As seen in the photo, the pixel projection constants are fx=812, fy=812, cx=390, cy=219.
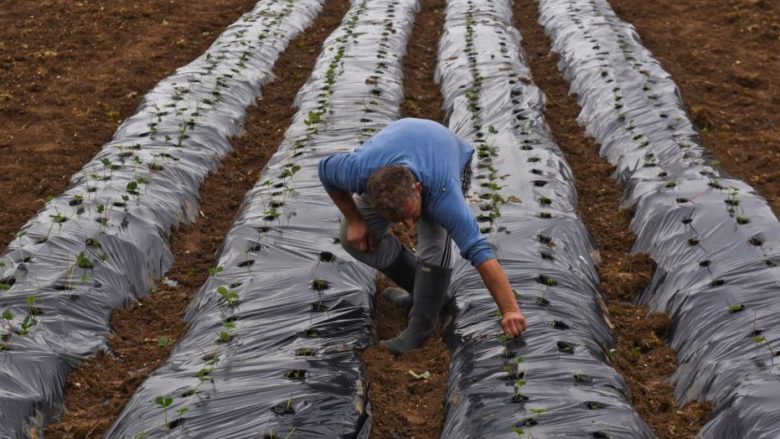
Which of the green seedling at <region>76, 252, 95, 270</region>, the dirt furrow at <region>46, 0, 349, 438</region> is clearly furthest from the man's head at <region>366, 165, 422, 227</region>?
the green seedling at <region>76, 252, 95, 270</region>

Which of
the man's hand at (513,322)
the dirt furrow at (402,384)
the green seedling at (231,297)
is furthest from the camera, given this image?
the green seedling at (231,297)

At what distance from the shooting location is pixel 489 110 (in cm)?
863

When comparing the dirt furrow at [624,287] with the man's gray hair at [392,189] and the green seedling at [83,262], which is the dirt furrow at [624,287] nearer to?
the man's gray hair at [392,189]

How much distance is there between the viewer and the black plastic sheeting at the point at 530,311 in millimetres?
4137

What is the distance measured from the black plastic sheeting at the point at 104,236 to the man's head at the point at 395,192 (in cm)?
232

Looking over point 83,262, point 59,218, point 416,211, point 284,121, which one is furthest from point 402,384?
point 284,121

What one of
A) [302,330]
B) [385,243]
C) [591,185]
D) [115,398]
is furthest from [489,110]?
[115,398]

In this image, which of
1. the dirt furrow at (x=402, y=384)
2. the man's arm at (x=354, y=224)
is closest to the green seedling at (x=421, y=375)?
the dirt furrow at (x=402, y=384)

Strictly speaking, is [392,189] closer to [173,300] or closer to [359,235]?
[359,235]

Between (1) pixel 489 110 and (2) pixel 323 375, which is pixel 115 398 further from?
(1) pixel 489 110

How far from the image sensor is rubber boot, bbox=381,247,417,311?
5.25 metres

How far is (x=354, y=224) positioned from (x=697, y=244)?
2.62 metres

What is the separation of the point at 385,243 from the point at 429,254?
420mm

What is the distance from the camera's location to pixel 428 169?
4.22 metres
